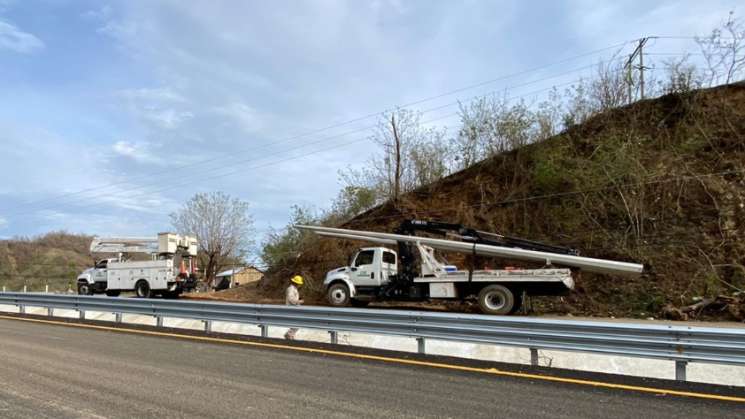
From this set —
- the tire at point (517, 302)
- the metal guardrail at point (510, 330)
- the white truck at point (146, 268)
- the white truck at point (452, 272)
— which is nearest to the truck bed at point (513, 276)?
the white truck at point (452, 272)

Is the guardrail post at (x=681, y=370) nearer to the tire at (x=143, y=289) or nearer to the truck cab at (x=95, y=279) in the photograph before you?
the tire at (x=143, y=289)

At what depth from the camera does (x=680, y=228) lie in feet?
62.4

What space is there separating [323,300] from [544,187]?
1061cm

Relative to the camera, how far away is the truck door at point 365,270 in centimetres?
1838

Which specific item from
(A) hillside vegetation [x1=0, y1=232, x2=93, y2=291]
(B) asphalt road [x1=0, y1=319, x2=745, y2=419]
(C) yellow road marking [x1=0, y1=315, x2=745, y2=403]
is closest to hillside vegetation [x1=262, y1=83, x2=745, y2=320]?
(C) yellow road marking [x1=0, y1=315, x2=745, y2=403]

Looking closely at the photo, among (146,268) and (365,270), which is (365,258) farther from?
(146,268)

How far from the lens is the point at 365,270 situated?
18.5 meters

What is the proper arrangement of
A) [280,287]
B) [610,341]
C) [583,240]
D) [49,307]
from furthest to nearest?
[280,287], [583,240], [49,307], [610,341]

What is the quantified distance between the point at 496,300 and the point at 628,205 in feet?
25.1

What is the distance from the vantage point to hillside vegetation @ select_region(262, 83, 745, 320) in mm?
17250

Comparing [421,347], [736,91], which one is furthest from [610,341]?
[736,91]

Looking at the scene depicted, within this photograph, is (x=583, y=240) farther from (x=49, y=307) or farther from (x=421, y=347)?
(x=49, y=307)

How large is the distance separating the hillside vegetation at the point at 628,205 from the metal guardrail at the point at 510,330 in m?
9.84

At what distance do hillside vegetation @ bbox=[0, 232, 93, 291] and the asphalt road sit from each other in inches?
1998
